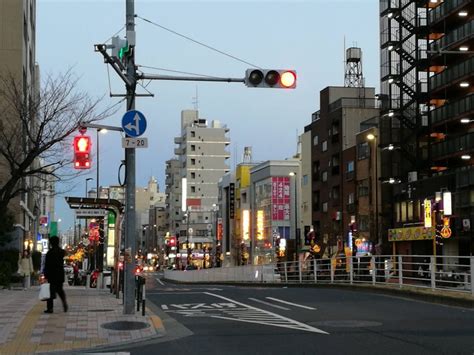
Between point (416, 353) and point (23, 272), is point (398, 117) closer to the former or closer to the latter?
point (23, 272)

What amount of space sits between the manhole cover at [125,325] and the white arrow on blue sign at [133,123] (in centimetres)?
408

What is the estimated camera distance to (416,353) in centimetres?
983

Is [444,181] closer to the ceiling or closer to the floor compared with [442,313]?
closer to the ceiling

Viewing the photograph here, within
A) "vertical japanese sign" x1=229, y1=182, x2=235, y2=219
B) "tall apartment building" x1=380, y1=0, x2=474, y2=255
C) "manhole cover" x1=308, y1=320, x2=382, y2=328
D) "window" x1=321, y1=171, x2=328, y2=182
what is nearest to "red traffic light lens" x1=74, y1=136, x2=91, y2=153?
"manhole cover" x1=308, y1=320, x2=382, y2=328

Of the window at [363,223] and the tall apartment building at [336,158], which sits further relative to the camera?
the tall apartment building at [336,158]

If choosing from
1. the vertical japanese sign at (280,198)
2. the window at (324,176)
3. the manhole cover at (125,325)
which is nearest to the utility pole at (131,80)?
the manhole cover at (125,325)

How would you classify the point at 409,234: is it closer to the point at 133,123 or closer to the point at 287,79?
the point at 287,79

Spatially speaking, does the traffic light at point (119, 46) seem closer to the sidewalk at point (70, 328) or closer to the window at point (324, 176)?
the sidewalk at point (70, 328)

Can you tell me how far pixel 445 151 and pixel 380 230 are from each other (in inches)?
431

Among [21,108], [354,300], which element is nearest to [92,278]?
[21,108]

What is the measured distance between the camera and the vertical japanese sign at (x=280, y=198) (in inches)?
3285

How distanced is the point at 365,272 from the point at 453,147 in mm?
25849

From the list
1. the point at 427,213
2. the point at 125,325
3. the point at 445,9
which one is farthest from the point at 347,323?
the point at 445,9

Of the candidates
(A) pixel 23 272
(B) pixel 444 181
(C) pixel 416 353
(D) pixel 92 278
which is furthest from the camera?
(B) pixel 444 181
